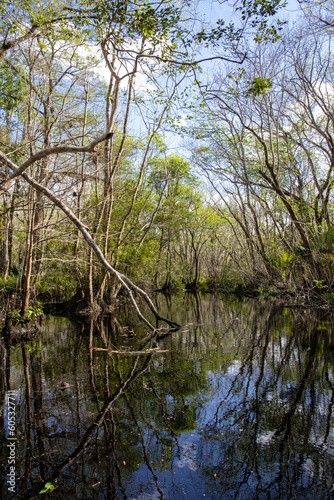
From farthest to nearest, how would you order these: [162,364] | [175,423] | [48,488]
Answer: [162,364] < [175,423] < [48,488]

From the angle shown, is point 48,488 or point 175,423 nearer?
point 48,488

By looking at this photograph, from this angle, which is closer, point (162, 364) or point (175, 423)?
point (175, 423)

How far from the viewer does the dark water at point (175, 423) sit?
2.57 meters

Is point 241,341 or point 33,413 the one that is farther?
point 241,341

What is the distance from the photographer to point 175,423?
3.54m

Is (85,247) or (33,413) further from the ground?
(85,247)

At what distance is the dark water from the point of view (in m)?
2.57

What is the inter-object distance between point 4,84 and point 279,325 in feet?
37.2

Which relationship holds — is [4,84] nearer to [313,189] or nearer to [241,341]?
[241,341]

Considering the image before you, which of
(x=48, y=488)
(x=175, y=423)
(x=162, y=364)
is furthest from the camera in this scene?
(x=162, y=364)

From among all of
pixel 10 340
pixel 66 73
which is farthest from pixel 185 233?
pixel 10 340

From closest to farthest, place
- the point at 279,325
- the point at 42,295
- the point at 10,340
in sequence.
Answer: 1. the point at 10,340
2. the point at 279,325
3. the point at 42,295

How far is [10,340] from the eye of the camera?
8.59m

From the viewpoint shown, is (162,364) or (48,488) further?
(162,364)
